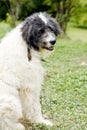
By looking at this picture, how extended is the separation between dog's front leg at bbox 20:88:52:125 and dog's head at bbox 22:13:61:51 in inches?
23.0

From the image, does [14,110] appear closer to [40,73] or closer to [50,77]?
[40,73]

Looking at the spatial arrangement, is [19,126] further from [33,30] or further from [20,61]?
[33,30]

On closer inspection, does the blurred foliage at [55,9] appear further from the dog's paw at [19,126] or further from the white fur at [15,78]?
the dog's paw at [19,126]

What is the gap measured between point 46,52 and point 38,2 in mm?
29983

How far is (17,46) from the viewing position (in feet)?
19.1

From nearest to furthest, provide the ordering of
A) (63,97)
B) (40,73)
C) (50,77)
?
(40,73) < (63,97) < (50,77)

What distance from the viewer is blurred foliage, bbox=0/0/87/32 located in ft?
88.1

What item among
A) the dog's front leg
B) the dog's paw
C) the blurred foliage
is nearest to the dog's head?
the dog's front leg

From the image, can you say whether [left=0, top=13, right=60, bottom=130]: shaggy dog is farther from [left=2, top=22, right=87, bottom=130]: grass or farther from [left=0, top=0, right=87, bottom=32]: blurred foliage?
[left=0, top=0, right=87, bottom=32]: blurred foliage

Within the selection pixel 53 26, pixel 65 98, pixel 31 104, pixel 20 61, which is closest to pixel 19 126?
pixel 31 104

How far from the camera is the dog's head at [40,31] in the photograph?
5.77m

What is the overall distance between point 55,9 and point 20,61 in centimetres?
2516

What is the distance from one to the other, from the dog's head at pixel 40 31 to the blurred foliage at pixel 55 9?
67.3ft

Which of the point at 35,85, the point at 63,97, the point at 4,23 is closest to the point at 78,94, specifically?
the point at 63,97
